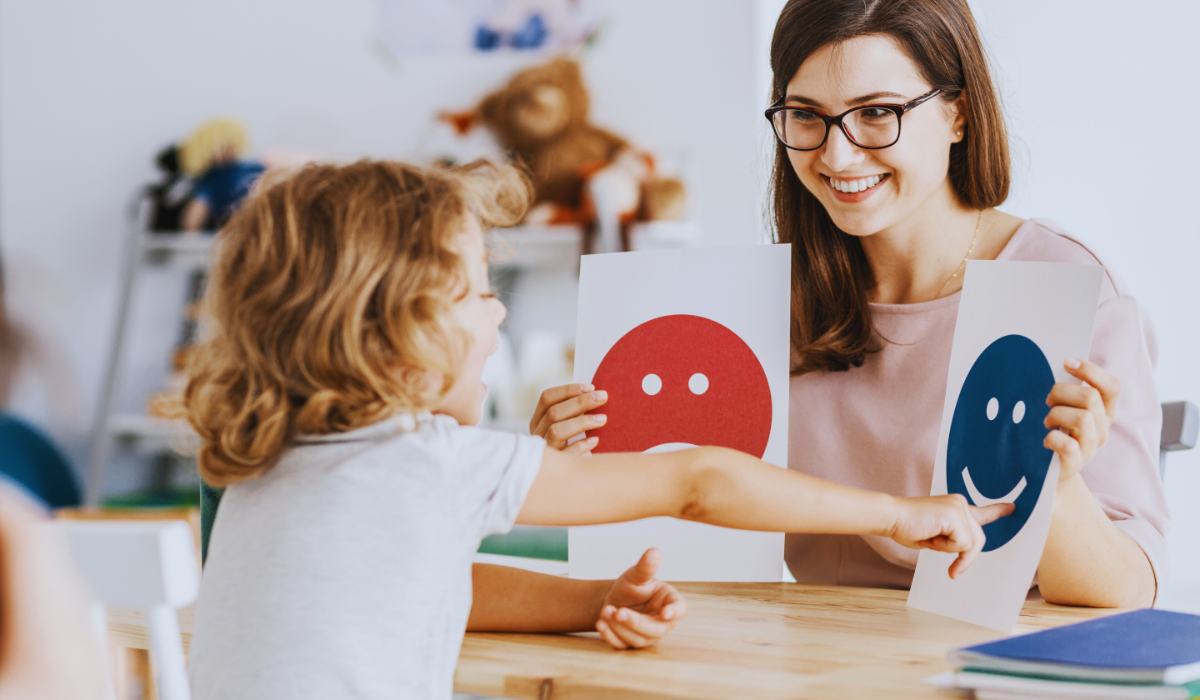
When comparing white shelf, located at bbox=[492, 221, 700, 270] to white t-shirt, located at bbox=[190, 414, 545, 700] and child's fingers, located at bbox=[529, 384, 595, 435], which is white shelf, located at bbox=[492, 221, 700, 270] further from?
white t-shirt, located at bbox=[190, 414, 545, 700]

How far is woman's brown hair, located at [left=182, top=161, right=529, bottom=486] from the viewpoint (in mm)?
656

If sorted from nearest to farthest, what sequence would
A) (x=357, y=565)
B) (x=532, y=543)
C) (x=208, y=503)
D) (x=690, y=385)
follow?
(x=357, y=565) → (x=208, y=503) → (x=690, y=385) → (x=532, y=543)

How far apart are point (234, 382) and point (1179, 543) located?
128 cm

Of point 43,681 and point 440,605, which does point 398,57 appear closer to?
Answer: point 440,605

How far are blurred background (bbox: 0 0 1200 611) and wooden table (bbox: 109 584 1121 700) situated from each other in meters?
1.57

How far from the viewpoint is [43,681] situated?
358mm

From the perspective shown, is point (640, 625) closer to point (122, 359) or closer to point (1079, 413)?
point (1079, 413)

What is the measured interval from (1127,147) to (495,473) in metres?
1.37

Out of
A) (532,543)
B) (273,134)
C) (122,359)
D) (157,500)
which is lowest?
(157,500)

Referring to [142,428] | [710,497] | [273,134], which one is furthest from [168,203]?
[710,497]

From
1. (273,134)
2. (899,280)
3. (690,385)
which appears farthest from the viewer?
(273,134)

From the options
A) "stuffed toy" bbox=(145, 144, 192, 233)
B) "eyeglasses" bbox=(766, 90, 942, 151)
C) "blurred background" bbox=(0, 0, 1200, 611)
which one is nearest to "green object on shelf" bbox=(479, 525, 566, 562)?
"blurred background" bbox=(0, 0, 1200, 611)

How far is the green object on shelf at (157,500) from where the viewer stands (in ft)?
9.03

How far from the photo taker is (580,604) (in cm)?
79
